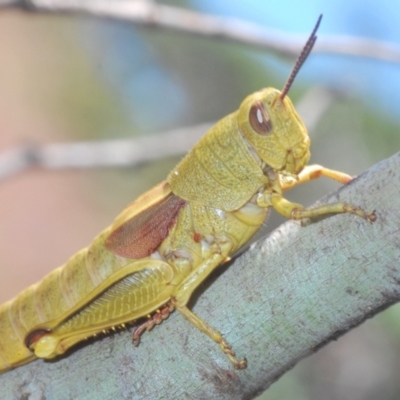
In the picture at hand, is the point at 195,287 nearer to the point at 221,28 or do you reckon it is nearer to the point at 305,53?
the point at 305,53

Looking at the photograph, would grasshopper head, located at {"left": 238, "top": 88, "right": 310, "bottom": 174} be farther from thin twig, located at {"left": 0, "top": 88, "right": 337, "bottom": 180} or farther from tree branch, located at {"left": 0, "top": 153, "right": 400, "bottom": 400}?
thin twig, located at {"left": 0, "top": 88, "right": 337, "bottom": 180}

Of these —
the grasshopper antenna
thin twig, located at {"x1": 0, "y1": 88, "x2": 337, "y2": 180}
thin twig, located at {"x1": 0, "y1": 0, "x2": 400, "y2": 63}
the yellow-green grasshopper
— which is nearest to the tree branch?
the yellow-green grasshopper

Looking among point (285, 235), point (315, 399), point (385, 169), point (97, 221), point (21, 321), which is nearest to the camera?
point (385, 169)

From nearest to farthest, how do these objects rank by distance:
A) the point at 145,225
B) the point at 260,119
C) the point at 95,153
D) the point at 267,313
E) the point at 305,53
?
the point at 267,313, the point at 305,53, the point at 260,119, the point at 145,225, the point at 95,153

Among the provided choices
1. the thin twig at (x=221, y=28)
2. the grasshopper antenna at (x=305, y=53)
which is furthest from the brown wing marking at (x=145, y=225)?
the thin twig at (x=221, y=28)

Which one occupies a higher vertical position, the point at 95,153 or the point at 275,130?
the point at 275,130

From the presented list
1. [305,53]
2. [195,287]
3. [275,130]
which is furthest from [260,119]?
[195,287]

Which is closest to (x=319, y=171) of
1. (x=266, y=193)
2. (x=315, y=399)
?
(x=266, y=193)

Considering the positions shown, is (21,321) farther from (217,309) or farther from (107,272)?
(217,309)
